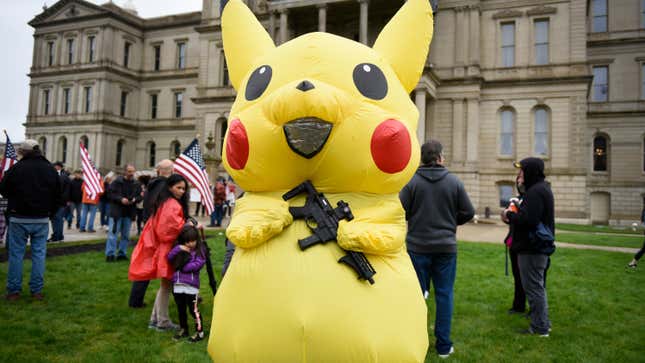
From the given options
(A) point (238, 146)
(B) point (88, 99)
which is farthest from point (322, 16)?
(B) point (88, 99)

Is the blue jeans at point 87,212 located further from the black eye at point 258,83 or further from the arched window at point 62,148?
the arched window at point 62,148

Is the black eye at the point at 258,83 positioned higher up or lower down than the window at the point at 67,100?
lower down

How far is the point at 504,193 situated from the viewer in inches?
1057

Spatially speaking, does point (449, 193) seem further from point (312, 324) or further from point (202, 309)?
point (202, 309)

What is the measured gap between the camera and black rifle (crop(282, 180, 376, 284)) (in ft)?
8.07

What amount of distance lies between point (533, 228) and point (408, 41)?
283 centimetres

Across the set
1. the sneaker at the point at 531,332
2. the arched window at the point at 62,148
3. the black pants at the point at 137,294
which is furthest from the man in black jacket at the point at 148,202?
the arched window at the point at 62,148

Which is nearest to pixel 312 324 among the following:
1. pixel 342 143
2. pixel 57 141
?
pixel 342 143

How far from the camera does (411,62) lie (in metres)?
3.14

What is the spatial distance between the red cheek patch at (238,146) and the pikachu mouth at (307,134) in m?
0.30

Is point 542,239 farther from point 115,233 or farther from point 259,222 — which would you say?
point 115,233

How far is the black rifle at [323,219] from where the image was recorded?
2.46 metres

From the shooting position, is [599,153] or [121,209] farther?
[599,153]

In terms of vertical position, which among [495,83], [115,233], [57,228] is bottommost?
[57,228]
